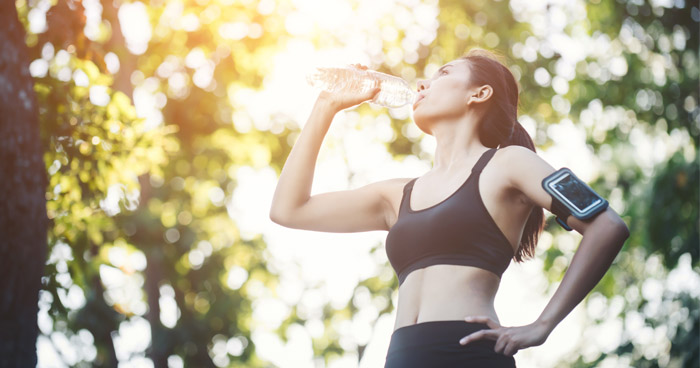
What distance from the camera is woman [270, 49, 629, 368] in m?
2.57

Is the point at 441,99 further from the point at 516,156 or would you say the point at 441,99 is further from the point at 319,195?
the point at 319,195

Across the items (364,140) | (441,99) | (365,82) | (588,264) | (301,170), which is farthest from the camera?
(364,140)

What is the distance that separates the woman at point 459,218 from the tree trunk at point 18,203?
3.98 feet

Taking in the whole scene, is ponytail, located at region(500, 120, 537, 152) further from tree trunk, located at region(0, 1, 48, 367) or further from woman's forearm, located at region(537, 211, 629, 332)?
tree trunk, located at region(0, 1, 48, 367)

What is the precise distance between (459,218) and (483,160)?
0.89ft

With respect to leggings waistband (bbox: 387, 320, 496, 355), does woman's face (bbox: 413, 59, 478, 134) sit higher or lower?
higher

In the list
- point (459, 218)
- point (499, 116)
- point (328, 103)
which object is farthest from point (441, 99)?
point (459, 218)

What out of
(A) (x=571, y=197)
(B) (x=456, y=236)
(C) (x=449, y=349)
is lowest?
(C) (x=449, y=349)

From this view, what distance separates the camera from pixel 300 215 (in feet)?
10.6

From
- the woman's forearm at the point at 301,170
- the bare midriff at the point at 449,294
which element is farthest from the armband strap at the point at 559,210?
the woman's forearm at the point at 301,170

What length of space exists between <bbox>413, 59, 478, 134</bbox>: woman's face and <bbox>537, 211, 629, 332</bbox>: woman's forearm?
76 cm

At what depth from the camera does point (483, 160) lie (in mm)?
2871

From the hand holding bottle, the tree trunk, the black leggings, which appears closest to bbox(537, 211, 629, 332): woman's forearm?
the black leggings

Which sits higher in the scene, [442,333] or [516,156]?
[516,156]
